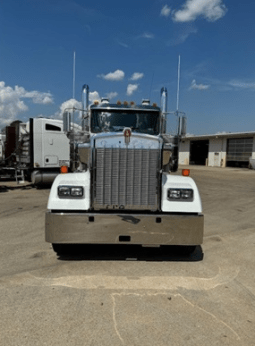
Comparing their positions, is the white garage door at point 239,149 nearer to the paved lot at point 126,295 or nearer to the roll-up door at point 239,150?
the roll-up door at point 239,150

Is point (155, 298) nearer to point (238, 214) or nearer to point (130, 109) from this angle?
point (130, 109)

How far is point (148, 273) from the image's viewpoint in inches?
158

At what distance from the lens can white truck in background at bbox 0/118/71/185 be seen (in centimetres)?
1248

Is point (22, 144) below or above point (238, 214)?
above

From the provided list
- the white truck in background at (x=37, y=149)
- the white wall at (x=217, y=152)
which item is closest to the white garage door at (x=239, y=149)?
the white wall at (x=217, y=152)

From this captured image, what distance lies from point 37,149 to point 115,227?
945 cm

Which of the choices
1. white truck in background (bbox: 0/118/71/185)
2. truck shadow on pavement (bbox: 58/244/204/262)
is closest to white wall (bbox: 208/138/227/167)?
white truck in background (bbox: 0/118/71/185)

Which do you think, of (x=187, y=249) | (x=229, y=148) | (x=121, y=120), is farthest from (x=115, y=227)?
(x=229, y=148)

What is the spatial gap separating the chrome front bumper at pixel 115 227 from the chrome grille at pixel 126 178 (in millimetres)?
219

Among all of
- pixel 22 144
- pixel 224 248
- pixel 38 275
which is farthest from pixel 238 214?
pixel 22 144

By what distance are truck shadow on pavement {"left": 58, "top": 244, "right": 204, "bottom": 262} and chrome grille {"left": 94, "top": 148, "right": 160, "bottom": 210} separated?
913 mm

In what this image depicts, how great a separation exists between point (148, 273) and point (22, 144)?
11067 millimetres

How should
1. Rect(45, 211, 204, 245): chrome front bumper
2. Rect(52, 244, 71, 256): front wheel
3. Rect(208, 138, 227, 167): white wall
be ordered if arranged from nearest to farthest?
1. Rect(45, 211, 204, 245): chrome front bumper
2. Rect(52, 244, 71, 256): front wheel
3. Rect(208, 138, 227, 167): white wall

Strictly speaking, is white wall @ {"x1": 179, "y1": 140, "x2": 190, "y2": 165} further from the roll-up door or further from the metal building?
the roll-up door
